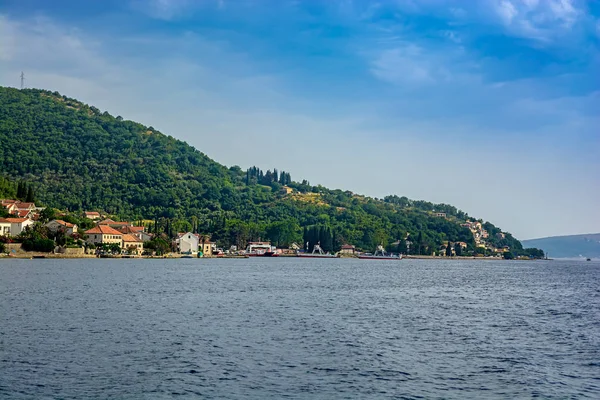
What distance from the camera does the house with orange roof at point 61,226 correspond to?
120m

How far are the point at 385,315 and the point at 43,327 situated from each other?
19.6 m

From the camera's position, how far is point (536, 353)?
27.7 meters

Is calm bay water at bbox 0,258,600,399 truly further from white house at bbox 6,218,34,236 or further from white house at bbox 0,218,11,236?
white house at bbox 6,218,34,236

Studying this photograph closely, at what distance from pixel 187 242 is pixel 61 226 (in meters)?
53.4

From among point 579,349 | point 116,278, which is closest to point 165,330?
point 579,349

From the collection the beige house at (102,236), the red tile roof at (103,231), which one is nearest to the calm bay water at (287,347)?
the beige house at (102,236)

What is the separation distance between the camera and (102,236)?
13075 cm

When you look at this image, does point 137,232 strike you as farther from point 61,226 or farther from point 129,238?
point 61,226

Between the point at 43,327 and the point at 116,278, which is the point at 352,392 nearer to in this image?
the point at 43,327

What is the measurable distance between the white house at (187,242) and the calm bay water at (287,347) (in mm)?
121156

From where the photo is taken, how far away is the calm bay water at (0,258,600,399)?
20641mm

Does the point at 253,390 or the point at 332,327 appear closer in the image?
the point at 253,390

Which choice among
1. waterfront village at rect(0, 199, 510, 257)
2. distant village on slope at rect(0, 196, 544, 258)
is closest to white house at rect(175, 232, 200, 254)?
distant village on slope at rect(0, 196, 544, 258)

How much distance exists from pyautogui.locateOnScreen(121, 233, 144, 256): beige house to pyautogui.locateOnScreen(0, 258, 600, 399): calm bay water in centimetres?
8869
